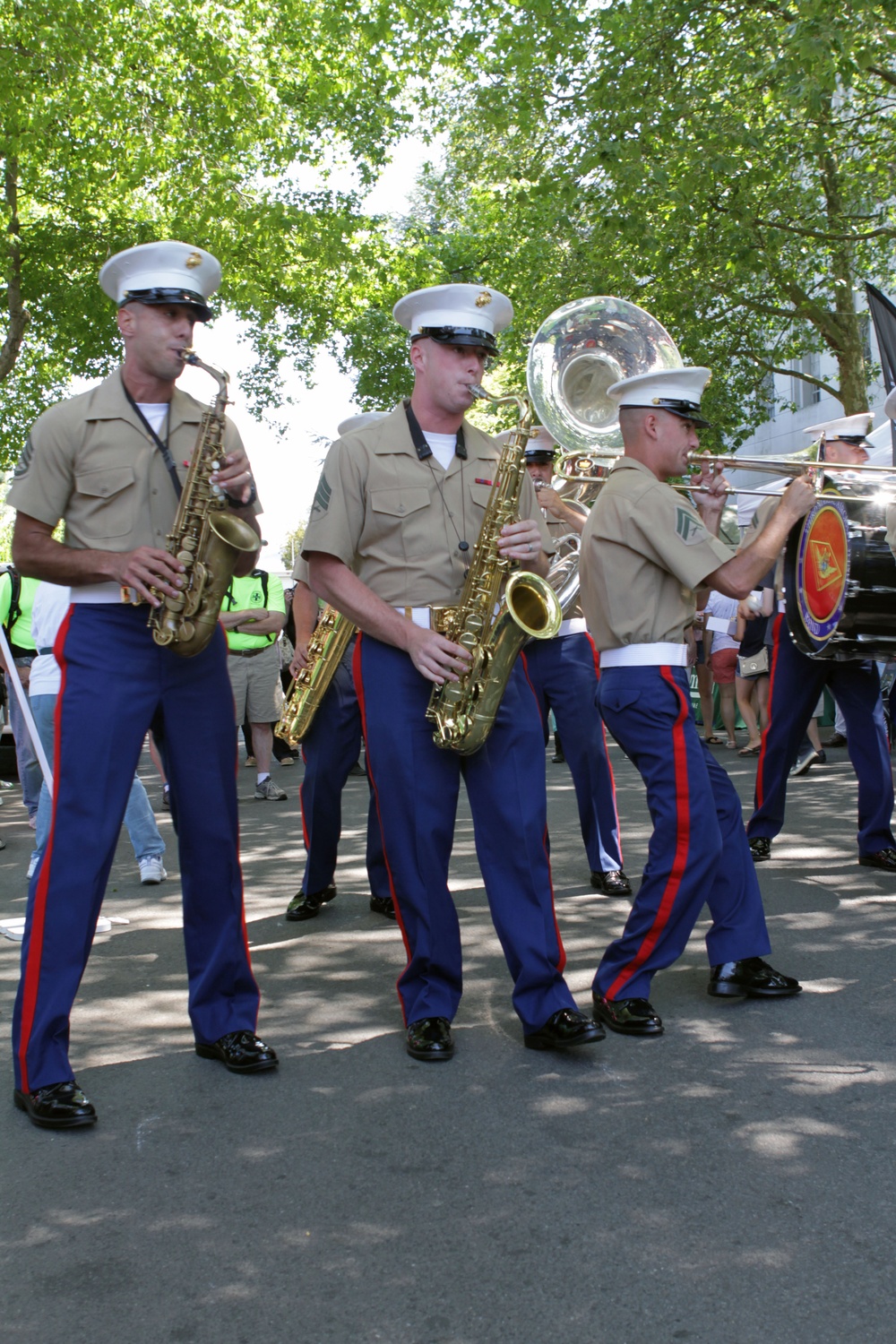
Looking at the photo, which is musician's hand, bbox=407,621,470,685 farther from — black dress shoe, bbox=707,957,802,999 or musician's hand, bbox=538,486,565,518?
musician's hand, bbox=538,486,565,518

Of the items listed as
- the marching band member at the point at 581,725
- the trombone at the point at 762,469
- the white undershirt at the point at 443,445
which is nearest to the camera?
the white undershirt at the point at 443,445

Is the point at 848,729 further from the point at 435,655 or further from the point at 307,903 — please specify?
the point at 435,655

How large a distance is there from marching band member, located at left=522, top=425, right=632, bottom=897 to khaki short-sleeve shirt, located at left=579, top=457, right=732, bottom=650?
6.55 feet

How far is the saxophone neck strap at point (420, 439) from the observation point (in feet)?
13.8

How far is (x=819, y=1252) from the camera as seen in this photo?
284 centimetres

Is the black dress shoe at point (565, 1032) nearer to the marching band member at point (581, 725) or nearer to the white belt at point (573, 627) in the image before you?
the marching band member at point (581, 725)

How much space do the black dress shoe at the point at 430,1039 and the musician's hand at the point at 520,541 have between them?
142cm

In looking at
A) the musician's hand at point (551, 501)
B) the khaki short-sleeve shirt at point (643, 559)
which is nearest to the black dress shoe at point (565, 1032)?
the khaki short-sleeve shirt at point (643, 559)

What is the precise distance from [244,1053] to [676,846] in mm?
1456

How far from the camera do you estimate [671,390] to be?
451 cm

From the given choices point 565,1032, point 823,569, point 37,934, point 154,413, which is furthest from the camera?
point 823,569

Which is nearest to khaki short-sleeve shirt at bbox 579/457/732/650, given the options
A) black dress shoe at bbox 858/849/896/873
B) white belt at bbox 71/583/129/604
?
white belt at bbox 71/583/129/604

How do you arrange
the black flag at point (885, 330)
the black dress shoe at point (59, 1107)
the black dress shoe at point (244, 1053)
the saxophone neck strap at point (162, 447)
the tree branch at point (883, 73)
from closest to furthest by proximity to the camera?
the black dress shoe at point (59, 1107)
the saxophone neck strap at point (162, 447)
the black dress shoe at point (244, 1053)
the black flag at point (885, 330)
the tree branch at point (883, 73)

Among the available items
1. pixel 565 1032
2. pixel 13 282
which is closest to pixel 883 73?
pixel 565 1032
